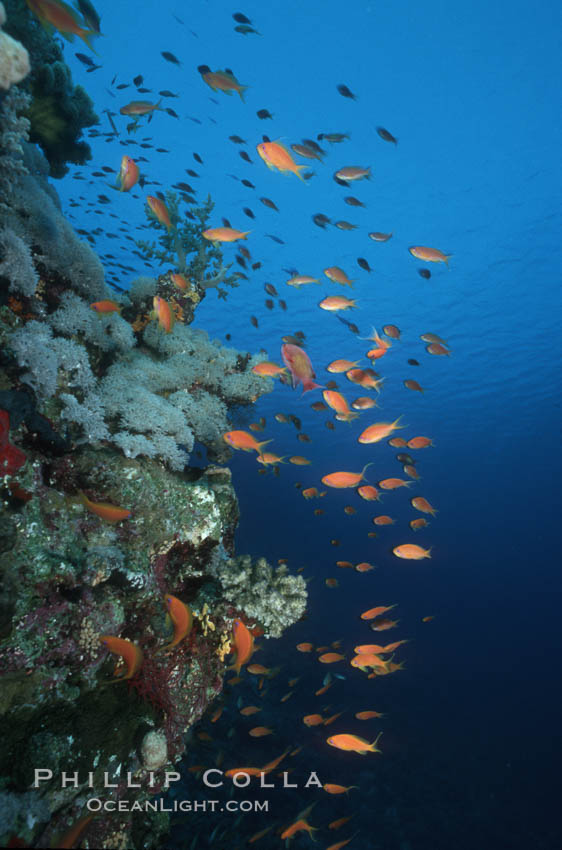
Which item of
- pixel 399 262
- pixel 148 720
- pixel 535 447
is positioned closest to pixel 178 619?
pixel 148 720

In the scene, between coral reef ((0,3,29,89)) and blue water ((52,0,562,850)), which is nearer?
coral reef ((0,3,29,89))

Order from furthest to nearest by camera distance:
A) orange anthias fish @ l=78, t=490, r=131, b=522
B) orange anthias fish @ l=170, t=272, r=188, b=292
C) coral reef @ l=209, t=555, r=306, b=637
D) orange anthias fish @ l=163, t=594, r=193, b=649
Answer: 1. orange anthias fish @ l=170, t=272, r=188, b=292
2. coral reef @ l=209, t=555, r=306, b=637
3. orange anthias fish @ l=78, t=490, r=131, b=522
4. orange anthias fish @ l=163, t=594, r=193, b=649

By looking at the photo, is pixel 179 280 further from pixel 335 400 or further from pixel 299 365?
pixel 335 400

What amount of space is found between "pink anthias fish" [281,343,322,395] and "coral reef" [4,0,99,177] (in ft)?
18.5

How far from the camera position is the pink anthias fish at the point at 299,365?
4.79m

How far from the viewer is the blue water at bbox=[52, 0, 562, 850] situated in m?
12.6

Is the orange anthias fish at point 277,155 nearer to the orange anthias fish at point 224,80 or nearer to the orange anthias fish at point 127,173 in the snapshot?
the orange anthias fish at point 224,80

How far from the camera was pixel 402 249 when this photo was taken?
20.1 metres

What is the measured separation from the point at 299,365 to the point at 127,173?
3.13 meters

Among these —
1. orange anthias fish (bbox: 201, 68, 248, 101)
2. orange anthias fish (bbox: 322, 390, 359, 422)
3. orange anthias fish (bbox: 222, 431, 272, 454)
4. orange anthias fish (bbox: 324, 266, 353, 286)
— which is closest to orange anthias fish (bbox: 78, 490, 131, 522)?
orange anthias fish (bbox: 222, 431, 272, 454)

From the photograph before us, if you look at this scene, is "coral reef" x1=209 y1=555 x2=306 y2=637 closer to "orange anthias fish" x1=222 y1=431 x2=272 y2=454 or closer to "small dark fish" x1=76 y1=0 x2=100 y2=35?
"orange anthias fish" x1=222 y1=431 x2=272 y2=454

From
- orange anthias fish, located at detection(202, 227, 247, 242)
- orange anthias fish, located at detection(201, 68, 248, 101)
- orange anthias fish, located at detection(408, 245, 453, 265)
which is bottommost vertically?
A: orange anthias fish, located at detection(202, 227, 247, 242)

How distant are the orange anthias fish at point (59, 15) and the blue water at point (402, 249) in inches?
222

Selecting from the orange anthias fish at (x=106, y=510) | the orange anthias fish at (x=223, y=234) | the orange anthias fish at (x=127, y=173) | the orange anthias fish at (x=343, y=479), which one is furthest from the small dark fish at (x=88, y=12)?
the orange anthias fish at (x=343, y=479)
